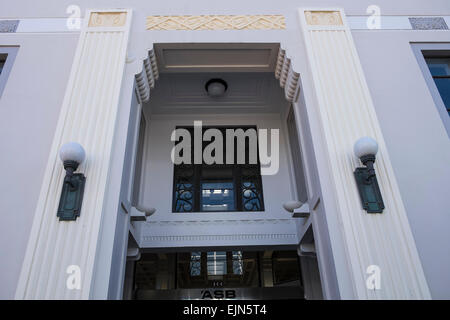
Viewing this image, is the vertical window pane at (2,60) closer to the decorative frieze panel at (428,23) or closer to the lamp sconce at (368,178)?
the lamp sconce at (368,178)

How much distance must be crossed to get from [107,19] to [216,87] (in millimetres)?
1537

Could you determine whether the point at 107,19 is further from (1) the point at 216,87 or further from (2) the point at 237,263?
(2) the point at 237,263

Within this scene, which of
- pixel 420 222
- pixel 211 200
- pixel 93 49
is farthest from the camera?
pixel 211 200

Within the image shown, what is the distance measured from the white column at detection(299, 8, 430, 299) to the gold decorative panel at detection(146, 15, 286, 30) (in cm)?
31

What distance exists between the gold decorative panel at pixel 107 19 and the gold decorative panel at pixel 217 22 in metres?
0.25

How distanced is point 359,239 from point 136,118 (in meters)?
2.14

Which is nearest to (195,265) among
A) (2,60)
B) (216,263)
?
(216,263)

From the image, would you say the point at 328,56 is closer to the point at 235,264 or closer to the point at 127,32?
the point at 127,32

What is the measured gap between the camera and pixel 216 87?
4391 millimetres

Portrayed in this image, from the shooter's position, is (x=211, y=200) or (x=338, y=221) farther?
(x=211, y=200)

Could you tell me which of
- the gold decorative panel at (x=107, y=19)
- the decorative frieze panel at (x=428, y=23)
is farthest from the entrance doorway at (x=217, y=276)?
the decorative frieze panel at (x=428, y=23)

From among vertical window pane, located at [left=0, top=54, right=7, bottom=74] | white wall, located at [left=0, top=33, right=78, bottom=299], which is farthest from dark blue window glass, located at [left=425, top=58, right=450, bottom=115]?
vertical window pane, located at [left=0, top=54, right=7, bottom=74]

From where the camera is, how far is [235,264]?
13.8ft
